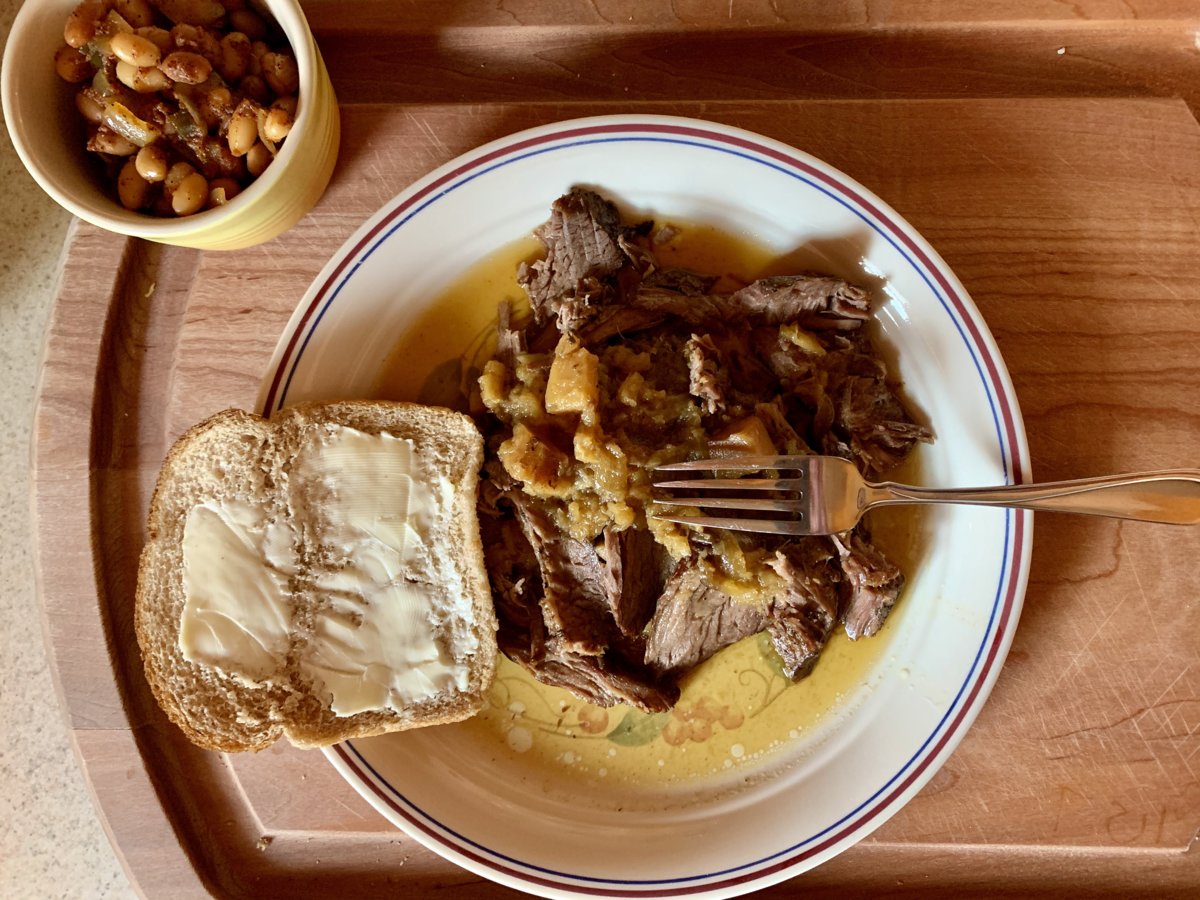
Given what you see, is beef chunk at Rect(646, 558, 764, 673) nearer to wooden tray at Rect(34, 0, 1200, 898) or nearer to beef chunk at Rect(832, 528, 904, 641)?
beef chunk at Rect(832, 528, 904, 641)

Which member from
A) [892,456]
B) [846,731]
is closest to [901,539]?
[892,456]

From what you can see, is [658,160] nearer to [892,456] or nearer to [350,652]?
[892,456]

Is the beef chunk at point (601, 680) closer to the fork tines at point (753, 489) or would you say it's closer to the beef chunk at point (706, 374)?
the fork tines at point (753, 489)

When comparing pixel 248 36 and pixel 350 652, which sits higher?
pixel 248 36

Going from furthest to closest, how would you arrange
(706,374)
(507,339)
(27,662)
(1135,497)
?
(27,662), (507,339), (706,374), (1135,497)

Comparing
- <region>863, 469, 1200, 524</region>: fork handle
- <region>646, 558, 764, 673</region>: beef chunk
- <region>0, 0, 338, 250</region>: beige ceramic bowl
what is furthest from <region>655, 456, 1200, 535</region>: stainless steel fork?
<region>0, 0, 338, 250</region>: beige ceramic bowl

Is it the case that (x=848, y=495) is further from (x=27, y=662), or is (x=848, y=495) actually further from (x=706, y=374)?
(x=27, y=662)

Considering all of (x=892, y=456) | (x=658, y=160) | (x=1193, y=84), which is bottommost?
(x=892, y=456)

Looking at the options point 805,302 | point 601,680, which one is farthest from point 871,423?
point 601,680

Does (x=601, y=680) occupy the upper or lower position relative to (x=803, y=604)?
lower
